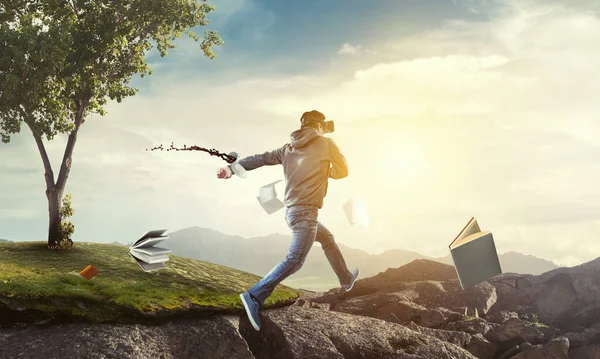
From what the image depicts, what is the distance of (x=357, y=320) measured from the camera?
8.73 meters

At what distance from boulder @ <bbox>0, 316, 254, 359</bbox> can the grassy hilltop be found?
0.72 feet

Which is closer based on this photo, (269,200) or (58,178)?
(269,200)

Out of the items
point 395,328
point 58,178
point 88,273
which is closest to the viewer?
point 88,273

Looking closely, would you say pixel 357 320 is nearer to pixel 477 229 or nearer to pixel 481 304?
pixel 477 229

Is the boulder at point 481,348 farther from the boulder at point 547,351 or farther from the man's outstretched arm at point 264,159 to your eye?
the man's outstretched arm at point 264,159

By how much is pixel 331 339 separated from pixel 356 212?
2.27 meters

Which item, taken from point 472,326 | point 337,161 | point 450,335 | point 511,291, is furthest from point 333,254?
point 511,291

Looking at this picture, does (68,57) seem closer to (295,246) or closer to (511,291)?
(295,246)

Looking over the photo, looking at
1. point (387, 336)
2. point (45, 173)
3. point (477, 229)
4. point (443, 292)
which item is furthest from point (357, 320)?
point (45, 173)

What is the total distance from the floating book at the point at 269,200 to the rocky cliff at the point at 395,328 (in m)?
2.00

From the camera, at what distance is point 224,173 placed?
7.17 meters

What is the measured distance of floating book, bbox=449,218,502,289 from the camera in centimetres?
709

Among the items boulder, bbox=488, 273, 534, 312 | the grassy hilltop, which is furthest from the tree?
boulder, bbox=488, 273, 534, 312

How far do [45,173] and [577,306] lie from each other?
1444 cm
